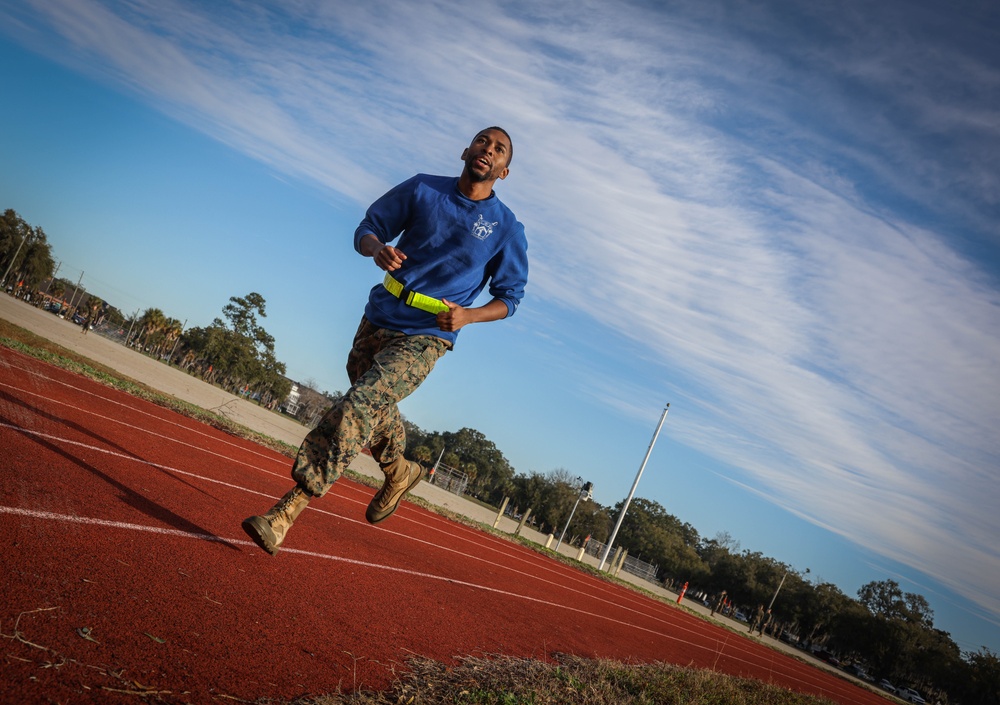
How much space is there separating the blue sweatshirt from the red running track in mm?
1530

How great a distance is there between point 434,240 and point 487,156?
0.53 metres

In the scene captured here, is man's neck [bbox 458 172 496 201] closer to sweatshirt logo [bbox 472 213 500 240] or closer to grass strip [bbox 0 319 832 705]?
sweatshirt logo [bbox 472 213 500 240]

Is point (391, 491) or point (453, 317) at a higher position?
point (453, 317)

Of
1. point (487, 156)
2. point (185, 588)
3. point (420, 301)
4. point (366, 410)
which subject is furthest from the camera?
point (487, 156)

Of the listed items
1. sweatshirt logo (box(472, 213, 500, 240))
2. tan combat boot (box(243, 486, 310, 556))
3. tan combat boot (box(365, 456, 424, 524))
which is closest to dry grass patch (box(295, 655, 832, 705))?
tan combat boot (box(243, 486, 310, 556))

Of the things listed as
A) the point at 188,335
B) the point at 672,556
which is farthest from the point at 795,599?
the point at 188,335

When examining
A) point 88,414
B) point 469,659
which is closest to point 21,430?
point 88,414

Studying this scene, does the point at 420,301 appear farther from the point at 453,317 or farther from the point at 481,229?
the point at 481,229

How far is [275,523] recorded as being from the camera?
132 inches

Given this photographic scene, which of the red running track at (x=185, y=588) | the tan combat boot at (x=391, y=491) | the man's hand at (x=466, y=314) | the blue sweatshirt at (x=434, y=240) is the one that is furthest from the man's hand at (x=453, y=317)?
the red running track at (x=185, y=588)

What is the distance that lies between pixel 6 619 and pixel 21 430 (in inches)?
134

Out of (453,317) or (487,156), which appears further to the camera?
(487,156)

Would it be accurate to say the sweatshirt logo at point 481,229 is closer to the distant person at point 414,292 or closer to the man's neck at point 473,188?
the distant person at point 414,292

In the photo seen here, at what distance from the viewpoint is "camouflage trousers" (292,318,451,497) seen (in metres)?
3.37
